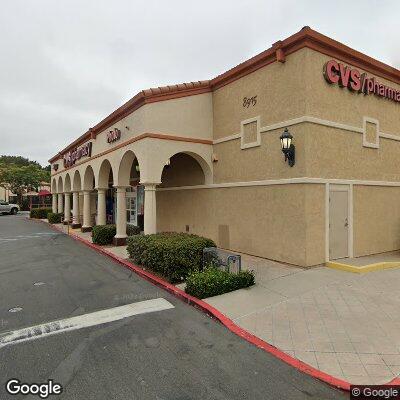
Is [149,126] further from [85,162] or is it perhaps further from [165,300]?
[85,162]

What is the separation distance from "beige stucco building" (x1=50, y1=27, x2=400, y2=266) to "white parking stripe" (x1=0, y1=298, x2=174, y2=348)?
5.00 metres

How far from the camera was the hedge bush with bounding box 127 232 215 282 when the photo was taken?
342 inches

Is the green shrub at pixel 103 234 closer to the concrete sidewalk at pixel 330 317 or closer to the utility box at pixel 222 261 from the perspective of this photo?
the utility box at pixel 222 261

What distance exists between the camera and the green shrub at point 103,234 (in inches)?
598

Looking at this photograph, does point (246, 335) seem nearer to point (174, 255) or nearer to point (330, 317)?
point (330, 317)

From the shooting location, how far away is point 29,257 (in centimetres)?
1298

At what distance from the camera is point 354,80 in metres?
10.6

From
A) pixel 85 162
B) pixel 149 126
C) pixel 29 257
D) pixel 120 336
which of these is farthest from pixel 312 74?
pixel 85 162

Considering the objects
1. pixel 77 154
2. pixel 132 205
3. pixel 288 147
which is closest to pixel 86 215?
pixel 132 205

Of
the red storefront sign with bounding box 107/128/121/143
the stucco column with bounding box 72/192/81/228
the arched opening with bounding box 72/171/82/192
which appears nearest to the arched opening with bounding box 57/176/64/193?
the arched opening with bounding box 72/171/82/192

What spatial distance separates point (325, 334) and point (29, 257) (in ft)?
39.5

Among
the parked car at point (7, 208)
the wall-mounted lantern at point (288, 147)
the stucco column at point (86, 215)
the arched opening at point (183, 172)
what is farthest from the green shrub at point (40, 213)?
the wall-mounted lantern at point (288, 147)

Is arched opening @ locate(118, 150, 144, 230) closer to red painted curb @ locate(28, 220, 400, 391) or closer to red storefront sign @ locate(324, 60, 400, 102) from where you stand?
red painted curb @ locate(28, 220, 400, 391)

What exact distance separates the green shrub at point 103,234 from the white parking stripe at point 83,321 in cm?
849
